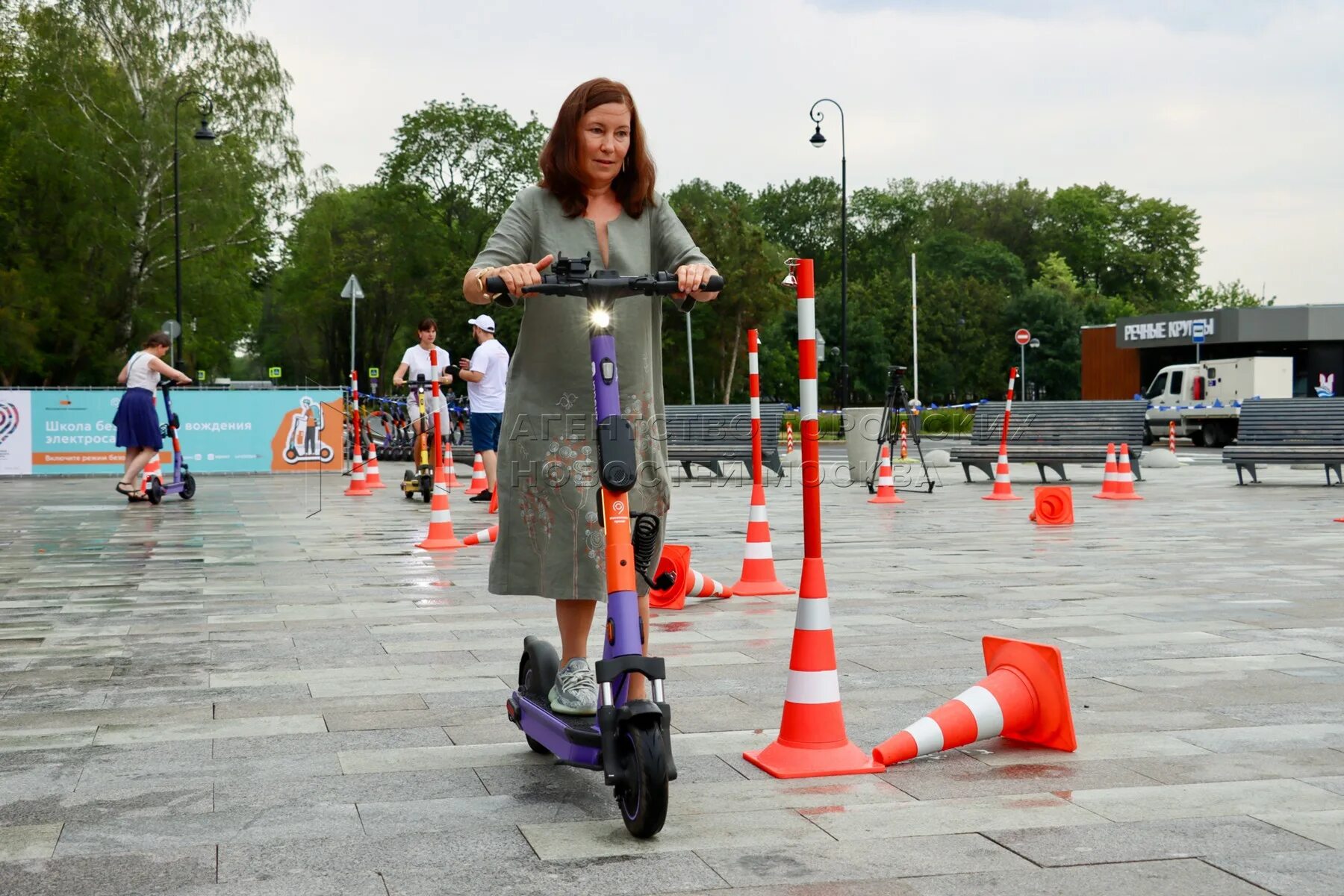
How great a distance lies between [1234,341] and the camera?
4984cm

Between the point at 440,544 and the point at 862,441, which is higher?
the point at 862,441

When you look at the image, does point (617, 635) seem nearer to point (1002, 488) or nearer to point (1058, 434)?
point (1002, 488)

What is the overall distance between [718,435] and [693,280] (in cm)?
1929

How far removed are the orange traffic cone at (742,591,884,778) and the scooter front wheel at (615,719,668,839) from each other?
2.30 feet

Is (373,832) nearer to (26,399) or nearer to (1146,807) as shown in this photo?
(1146,807)

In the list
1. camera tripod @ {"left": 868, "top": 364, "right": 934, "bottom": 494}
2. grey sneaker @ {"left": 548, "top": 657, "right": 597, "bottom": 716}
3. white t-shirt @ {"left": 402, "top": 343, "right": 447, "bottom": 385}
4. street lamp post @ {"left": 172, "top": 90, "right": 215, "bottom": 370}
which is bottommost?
grey sneaker @ {"left": 548, "top": 657, "right": 597, "bottom": 716}

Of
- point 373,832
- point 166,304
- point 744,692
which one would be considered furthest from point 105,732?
point 166,304

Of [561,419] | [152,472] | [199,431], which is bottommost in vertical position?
[152,472]

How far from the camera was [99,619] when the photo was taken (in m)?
7.13

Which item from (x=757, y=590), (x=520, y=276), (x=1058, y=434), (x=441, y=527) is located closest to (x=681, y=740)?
(x=520, y=276)

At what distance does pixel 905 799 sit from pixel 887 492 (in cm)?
1285

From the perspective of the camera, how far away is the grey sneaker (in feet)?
12.9

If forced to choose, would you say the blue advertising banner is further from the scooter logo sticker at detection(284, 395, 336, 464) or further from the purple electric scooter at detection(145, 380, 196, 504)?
the purple electric scooter at detection(145, 380, 196, 504)

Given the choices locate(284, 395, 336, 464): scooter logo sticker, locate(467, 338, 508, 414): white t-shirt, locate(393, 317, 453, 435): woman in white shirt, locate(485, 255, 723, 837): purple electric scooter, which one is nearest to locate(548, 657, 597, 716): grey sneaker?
locate(485, 255, 723, 837): purple electric scooter
